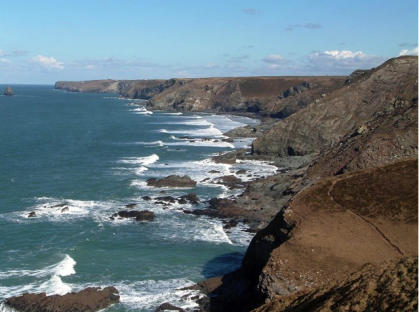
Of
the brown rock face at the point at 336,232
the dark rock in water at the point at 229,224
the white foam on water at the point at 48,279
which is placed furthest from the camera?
the dark rock in water at the point at 229,224

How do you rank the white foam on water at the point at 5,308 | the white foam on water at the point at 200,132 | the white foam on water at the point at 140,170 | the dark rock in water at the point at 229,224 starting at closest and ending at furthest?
1. the white foam on water at the point at 5,308
2. the dark rock in water at the point at 229,224
3. the white foam on water at the point at 140,170
4. the white foam on water at the point at 200,132

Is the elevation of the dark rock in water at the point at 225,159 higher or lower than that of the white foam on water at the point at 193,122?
lower

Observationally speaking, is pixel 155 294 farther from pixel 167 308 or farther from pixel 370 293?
pixel 370 293

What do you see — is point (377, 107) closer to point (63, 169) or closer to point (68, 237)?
point (63, 169)

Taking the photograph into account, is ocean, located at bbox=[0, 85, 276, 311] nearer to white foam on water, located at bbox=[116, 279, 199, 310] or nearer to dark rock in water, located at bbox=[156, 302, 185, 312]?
white foam on water, located at bbox=[116, 279, 199, 310]

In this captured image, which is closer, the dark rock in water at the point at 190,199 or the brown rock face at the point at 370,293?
the brown rock face at the point at 370,293

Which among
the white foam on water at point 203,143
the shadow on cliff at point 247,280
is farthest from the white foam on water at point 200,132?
the shadow on cliff at point 247,280

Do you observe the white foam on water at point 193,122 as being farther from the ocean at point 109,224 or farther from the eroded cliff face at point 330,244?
the eroded cliff face at point 330,244
